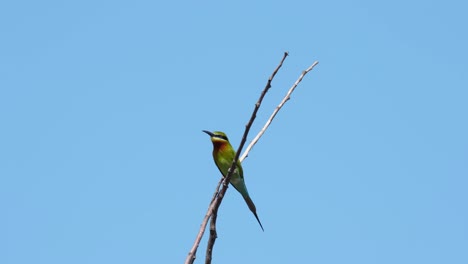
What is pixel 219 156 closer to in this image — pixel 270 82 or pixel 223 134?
pixel 223 134

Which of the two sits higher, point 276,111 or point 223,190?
point 276,111

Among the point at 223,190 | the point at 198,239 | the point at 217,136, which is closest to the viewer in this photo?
the point at 198,239

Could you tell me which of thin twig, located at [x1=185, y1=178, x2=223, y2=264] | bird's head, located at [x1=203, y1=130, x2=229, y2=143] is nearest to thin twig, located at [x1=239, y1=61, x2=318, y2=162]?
thin twig, located at [x1=185, y1=178, x2=223, y2=264]

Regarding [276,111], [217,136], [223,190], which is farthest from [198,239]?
[217,136]

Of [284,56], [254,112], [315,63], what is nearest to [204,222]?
[254,112]

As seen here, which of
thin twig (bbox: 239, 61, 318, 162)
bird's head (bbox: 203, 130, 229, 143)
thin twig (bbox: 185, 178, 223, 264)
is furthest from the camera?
bird's head (bbox: 203, 130, 229, 143)

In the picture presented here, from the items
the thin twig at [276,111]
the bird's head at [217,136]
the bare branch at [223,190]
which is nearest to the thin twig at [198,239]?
the bare branch at [223,190]

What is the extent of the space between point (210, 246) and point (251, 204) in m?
2.22

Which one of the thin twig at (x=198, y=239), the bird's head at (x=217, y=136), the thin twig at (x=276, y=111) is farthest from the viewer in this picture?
the bird's head at (x=217, y=136)

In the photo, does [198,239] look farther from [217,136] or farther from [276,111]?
[217,136]

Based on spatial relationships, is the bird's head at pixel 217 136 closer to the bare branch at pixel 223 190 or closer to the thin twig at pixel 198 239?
the bare branch at pixel 223 190

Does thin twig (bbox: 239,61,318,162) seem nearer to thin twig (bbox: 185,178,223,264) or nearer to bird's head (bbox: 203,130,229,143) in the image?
thin twig (bbox: 185,178,223,264)

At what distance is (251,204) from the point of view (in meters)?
4.29

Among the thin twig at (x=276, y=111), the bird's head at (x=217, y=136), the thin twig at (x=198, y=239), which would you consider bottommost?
the thin twig at (x=198, y=239)
